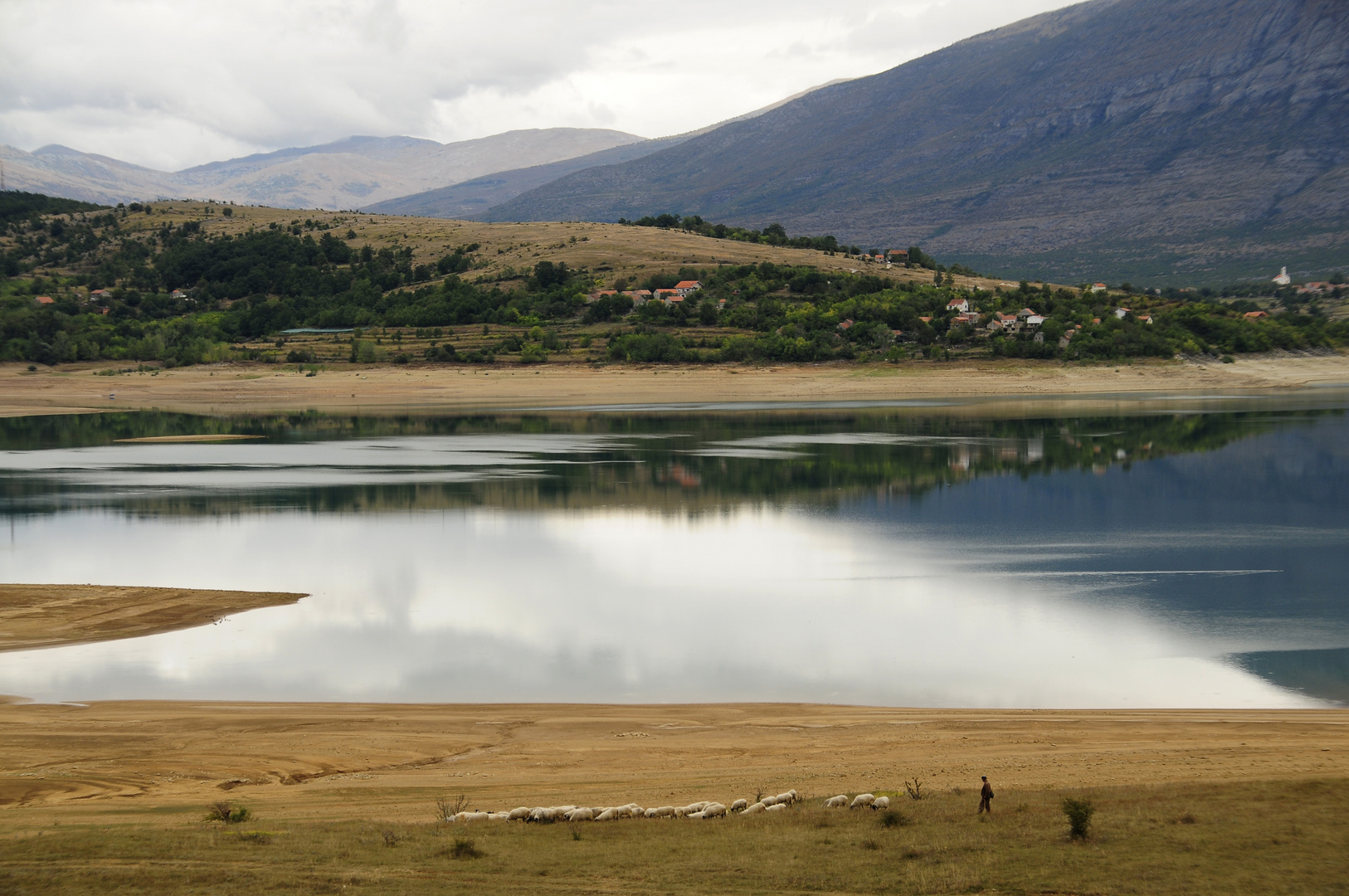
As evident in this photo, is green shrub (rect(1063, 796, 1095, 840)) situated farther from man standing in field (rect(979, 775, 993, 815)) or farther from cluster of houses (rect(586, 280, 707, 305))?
→ cluster of houses (rect(586, 280, 707, 305))

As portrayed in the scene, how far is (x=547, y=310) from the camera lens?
92062 millimetres

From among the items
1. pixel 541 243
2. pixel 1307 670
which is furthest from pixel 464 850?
pixel 541 243

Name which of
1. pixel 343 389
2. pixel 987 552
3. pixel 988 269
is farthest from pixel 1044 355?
pixel 988 269

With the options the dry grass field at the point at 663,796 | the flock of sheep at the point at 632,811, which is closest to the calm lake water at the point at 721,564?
the dry grass field at the point at 663,796

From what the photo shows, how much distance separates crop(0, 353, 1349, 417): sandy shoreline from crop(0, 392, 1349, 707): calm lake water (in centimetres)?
2270

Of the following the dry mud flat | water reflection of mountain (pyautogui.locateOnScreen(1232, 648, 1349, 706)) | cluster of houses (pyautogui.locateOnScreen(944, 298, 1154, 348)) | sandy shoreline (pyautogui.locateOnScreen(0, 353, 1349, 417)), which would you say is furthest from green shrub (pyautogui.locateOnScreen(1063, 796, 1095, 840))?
cluster of houses (pyautogui.locateOnScreen(944, 298, 1154, 348))

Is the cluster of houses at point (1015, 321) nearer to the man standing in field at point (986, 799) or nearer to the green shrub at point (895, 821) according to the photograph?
the man standing in field at point (986, 799)

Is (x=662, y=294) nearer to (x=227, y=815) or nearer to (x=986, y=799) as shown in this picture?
(x=227, y=815)

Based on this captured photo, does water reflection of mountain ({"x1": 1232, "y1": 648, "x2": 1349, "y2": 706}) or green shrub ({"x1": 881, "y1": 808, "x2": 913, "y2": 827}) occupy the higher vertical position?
green shrub ({"x1": 881, "y1": 808, "x2": 913, "y2": 827})

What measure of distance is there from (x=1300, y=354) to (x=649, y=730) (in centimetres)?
9239

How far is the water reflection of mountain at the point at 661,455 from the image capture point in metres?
32.9

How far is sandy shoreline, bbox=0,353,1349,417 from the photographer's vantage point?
7088 cm

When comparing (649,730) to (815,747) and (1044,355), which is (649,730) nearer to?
(815,747)

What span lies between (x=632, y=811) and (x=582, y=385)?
65.8 metres
